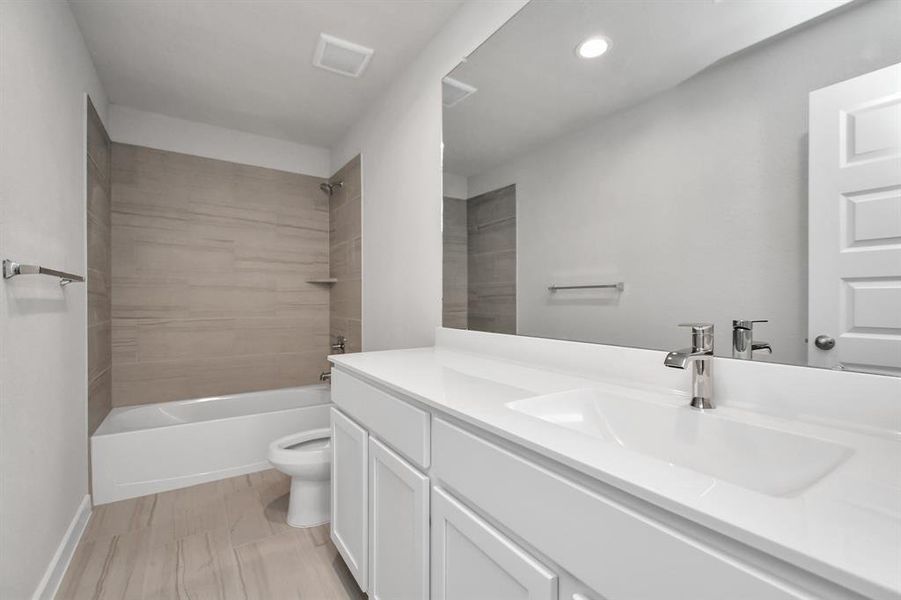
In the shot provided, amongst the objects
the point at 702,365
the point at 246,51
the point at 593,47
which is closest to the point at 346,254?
the point at 246,51

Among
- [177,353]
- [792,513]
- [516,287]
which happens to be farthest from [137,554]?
[792,513]

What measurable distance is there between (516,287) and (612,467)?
103cm

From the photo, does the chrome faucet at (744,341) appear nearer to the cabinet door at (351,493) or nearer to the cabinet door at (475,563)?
the cabinet door at (475,563)

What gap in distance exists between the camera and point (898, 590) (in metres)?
0.33

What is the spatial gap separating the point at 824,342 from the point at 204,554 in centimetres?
223

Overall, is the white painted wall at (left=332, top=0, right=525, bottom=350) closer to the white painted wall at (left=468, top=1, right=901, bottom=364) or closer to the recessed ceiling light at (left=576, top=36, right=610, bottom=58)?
the recessed ceiling light at (left=576, top=36, right=610, bottom=58)

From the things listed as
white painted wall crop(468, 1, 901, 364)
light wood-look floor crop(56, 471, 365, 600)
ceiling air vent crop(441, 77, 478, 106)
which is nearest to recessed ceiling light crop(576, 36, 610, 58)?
white painted wall crop(468, 1, 901, 364)

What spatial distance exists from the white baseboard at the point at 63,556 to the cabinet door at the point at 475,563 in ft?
4.80

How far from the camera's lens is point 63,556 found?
1.61 m

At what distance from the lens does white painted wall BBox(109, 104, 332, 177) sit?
8.91ft

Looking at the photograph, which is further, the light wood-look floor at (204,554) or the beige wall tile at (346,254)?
the beige wall tile at (346,254)

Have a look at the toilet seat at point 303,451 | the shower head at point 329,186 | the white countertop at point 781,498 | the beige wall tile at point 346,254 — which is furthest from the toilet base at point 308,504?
the shower head at point 329,186

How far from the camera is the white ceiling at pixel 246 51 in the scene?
1814mm

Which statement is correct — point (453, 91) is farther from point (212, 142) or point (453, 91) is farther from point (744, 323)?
point (212, 142)
